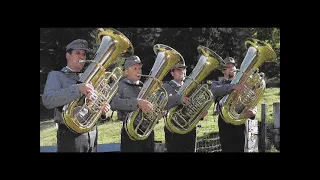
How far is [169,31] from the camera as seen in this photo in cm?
824

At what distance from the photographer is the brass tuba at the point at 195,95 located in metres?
8.23

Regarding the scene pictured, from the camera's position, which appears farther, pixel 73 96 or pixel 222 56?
pixel 222 56

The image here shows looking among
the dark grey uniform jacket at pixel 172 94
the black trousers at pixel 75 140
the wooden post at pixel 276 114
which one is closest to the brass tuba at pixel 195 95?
the dark grey uniform jacket at pixel 172 94

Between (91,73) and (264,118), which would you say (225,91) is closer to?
(264,118)

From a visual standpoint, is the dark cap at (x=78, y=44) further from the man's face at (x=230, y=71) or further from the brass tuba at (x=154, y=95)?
the man's face at (x=230, y=71)

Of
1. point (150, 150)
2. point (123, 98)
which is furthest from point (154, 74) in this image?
point (150, 150)

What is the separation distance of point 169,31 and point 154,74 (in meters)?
0.61

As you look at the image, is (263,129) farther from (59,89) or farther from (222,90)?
(59,89)

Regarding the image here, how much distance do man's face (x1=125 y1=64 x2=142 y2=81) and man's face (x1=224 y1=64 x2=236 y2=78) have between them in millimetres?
1159

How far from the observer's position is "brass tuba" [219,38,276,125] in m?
8.32

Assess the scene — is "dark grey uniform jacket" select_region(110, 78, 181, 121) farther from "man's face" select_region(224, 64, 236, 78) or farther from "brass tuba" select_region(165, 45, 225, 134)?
"man's face" select_region(224, 64, 236, 78)

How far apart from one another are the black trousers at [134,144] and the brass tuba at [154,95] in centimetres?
5

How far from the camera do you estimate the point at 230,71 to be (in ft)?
27.5

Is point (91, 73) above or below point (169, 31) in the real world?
below
